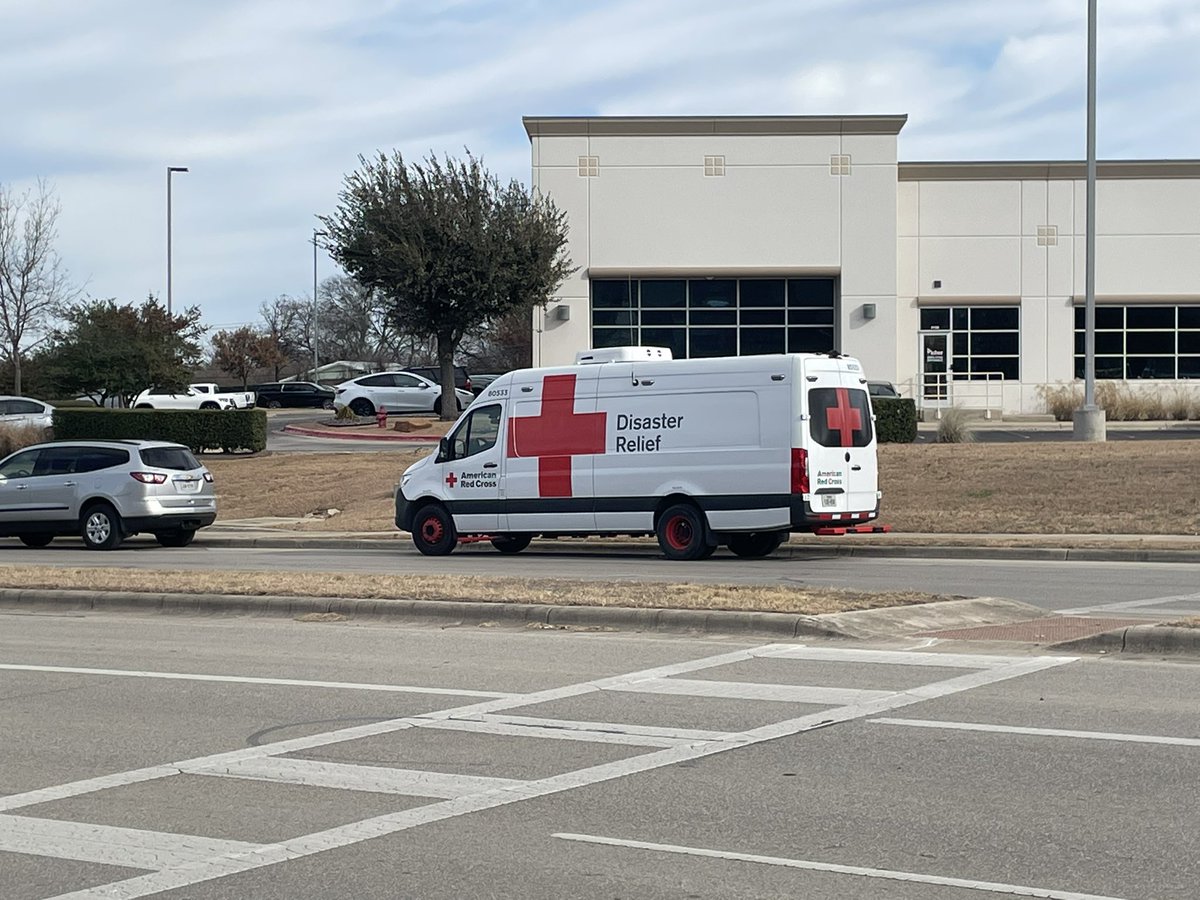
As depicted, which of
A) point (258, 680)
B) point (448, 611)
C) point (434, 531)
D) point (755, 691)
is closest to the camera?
point (755, 691)

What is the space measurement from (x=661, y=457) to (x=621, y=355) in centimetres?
199

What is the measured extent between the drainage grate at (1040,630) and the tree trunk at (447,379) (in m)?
32.1

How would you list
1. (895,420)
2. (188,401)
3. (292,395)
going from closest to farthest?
(895,420) < (188,401) < (292,395)

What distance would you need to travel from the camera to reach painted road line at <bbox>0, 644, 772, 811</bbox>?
7.16 m

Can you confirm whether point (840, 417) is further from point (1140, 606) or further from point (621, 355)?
point (1140, 606)

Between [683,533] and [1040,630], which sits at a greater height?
[683,533]

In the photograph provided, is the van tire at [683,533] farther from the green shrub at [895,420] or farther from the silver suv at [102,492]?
the green shrub at [895,420]

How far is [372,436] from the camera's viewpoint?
135 ft

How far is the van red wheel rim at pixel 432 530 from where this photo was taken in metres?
21.3

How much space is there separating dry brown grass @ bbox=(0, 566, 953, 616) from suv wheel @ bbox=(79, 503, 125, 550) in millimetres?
7008

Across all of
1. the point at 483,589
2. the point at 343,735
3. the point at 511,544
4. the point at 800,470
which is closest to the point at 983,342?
the point at 511,544

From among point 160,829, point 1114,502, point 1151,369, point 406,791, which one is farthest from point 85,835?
point 1151,369

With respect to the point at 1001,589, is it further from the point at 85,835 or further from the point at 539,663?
the point at 85,835

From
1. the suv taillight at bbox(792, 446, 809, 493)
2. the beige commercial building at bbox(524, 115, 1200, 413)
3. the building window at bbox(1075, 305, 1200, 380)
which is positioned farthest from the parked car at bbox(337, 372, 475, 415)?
the suv taillight at bbox(792, 446, 809, 493)
